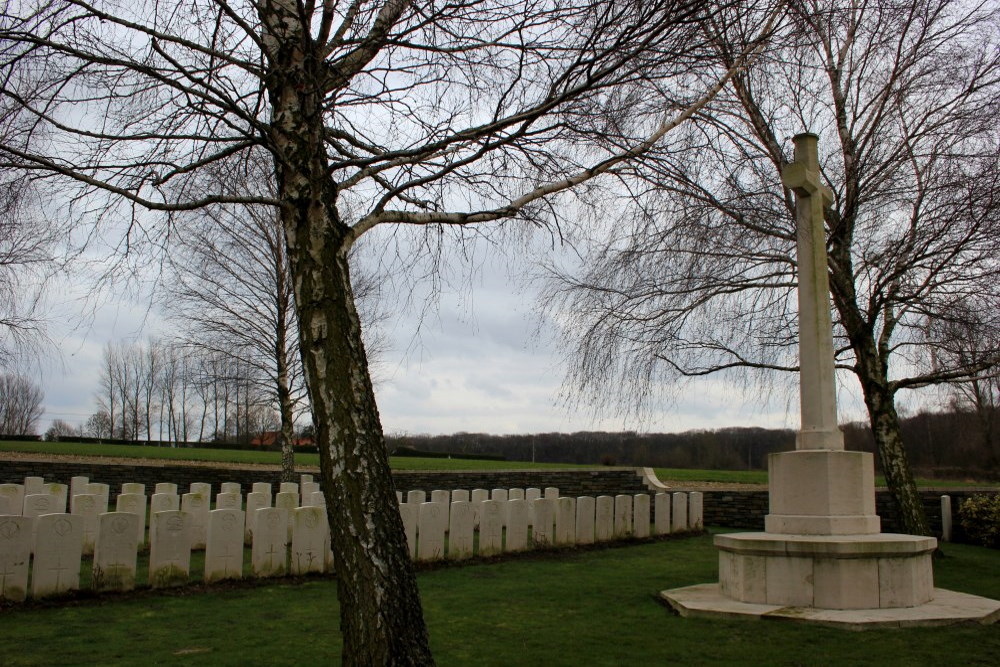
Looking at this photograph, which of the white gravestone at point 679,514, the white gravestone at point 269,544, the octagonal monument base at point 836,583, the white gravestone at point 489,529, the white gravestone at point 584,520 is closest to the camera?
the octagonal monument base at point 836,583

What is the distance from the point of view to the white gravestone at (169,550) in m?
7.16

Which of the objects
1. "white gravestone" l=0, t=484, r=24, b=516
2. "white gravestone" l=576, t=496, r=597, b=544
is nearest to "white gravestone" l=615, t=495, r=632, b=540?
"white gravestone" l=576, t=496, r=597, b=544

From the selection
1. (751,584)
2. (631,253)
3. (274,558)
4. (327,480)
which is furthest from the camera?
(631,253)

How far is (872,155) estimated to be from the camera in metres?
9.21

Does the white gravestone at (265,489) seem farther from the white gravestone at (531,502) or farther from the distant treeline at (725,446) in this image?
the distant treeline at (725,446)

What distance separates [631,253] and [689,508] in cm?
697

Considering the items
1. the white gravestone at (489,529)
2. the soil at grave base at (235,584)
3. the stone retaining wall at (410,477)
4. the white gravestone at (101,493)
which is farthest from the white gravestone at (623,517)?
the white gravestone at (101,493)

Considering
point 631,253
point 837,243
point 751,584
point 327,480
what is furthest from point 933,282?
point 327,480

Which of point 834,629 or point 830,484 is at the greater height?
point 830,484

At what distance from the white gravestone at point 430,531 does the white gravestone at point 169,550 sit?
2.71 m

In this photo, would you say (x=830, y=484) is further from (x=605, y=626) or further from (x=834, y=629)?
(x=605, y=626)

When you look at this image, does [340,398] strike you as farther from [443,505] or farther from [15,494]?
[15,494]

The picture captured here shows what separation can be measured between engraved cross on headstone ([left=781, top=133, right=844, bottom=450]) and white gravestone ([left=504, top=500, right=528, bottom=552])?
166 inches

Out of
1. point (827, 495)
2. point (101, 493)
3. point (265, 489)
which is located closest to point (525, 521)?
→ point (265, 489)
